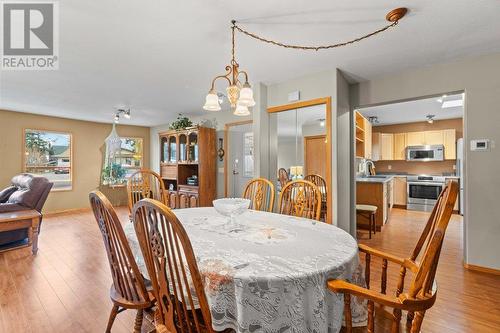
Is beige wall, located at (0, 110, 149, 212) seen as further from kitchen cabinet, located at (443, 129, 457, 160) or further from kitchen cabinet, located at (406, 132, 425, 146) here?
kitchen cabinet, located at (443, 129, 457, 160)

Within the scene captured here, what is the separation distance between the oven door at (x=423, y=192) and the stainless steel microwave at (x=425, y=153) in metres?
0.72

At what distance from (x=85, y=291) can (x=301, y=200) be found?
2.19 metres

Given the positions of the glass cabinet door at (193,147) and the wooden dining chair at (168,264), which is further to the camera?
the glass cabinet door at (193,147)

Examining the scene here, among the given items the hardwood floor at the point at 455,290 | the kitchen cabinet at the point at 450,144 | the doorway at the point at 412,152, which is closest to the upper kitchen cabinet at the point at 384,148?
the doorway at the point at 412,152

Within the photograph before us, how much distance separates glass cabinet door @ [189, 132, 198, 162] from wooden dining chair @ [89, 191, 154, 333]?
3855mm

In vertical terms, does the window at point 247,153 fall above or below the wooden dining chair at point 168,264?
above

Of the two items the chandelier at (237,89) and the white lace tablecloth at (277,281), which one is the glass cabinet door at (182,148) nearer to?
the chandelier at (237,89)

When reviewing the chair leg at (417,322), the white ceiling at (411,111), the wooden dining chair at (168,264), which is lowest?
the chair leg at (417,322)

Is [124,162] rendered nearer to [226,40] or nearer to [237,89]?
[226,40]

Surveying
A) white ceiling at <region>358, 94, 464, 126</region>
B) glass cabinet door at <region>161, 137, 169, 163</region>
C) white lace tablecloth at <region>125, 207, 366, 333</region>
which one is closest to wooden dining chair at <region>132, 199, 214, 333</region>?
white lace tablecloth at <region>125, 207, 366, 333</region>

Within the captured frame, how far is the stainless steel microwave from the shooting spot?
5984 mm

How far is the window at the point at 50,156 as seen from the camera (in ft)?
18.5

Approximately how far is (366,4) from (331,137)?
151 cm

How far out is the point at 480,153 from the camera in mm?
2771
